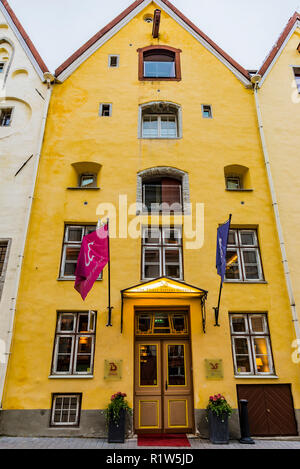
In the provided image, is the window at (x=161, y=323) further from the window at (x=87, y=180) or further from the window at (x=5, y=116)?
the window at (x=5, y=116)

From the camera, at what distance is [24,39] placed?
51.2ft

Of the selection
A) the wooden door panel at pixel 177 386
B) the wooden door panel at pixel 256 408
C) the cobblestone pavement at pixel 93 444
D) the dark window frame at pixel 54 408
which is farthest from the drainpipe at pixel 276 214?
the dark window frame at pixel 54 408

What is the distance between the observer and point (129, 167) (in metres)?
12.9

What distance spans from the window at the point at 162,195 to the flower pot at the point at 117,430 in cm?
760

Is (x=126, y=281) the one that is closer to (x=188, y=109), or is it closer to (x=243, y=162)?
(x=243, y=162)

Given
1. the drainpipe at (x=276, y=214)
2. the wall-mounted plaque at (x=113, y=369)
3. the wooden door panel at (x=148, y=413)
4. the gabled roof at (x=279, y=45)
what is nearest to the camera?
the wooden door panel at (x=148, y=413)

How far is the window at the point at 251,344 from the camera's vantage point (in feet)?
33.0

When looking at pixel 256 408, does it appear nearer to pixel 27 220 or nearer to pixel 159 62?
pixel 27 220

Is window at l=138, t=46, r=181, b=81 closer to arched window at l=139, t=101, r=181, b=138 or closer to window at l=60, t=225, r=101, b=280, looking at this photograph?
arched window at l=139, t=101, r=181, b=138

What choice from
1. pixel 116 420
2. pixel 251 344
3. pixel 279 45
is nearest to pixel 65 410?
pixel 116 420

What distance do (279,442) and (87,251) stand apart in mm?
8162

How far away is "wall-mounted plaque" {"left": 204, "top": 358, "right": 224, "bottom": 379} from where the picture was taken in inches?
384

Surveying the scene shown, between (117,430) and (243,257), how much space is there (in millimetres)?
7356

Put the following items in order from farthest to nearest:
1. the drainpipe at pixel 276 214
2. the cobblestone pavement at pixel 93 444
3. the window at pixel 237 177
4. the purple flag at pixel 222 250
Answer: the window at pixel 237 177 < the drainpipe at pixel 276 214 < the purple flag at pixel 222 250 < the cobblestone pavement at pixel 93 444
